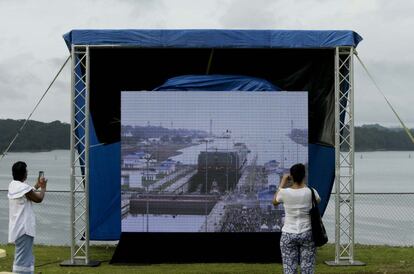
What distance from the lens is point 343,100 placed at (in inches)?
368

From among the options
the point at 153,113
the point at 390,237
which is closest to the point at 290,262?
the point at 153,113

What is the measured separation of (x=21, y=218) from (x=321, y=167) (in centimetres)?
508

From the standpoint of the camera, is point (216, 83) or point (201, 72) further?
point (201, 72)

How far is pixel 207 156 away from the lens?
870cm

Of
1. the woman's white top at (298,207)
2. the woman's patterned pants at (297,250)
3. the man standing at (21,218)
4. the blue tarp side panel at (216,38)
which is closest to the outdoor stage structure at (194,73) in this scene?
the blue tarp side panel at (216,38)

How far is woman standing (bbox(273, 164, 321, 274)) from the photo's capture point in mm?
5648

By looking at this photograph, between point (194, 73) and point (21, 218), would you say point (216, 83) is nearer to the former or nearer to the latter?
point (194, 73)

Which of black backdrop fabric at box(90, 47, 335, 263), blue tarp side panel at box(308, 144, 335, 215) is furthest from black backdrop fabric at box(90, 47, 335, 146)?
blue tarp side panel at box(308, 144, 335, 215)

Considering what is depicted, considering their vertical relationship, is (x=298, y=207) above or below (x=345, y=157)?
below

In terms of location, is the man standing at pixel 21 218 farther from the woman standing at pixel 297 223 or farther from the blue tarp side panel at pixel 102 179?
→ the blue tarp side panel at pixel 102 179

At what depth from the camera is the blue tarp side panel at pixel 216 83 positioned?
9.06m

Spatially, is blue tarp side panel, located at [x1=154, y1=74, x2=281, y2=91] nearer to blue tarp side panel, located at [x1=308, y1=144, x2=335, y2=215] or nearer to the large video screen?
the large video screen

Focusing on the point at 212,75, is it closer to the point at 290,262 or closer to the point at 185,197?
the point at 185,197

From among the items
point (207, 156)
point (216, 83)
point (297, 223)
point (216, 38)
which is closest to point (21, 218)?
point (297, 223)
